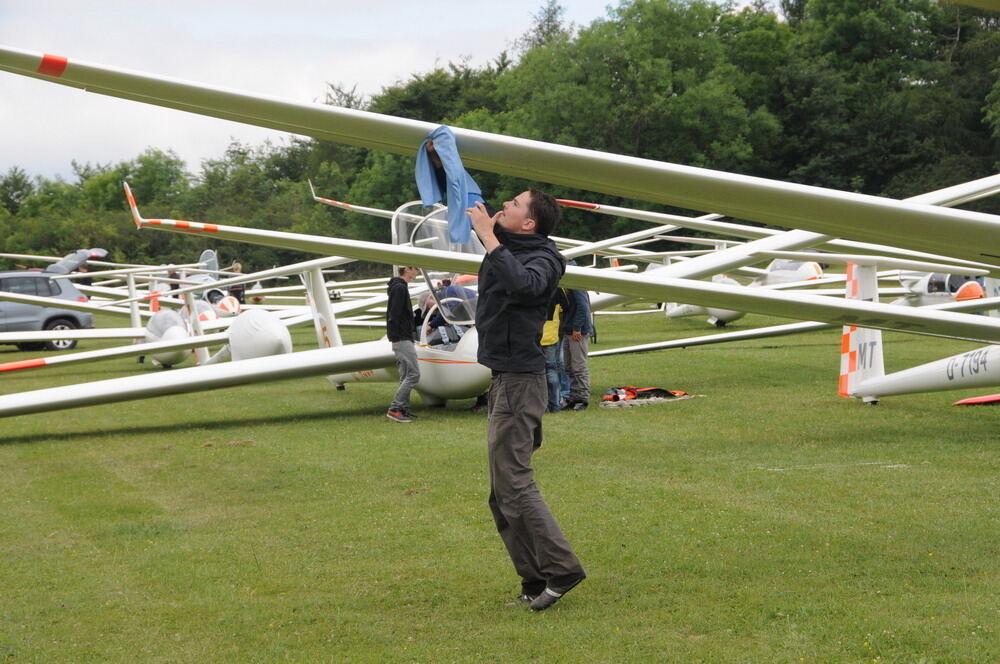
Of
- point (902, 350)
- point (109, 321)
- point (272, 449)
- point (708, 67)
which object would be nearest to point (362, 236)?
point (708, 67)

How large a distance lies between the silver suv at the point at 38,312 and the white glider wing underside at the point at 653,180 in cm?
2189

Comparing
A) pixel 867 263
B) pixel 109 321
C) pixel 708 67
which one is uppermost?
pixel 708 67

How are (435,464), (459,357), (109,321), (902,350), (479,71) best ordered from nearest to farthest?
(435,464) → (459,357) → (902,350) → (109,321) → (479,71)

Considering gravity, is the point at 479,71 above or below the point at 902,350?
above

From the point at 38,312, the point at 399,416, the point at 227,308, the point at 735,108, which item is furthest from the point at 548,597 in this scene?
the point at 735,108

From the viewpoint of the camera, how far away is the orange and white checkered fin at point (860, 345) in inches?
364

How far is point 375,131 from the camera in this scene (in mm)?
3266

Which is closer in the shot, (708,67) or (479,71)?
(708,67)

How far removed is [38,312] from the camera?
24.2m

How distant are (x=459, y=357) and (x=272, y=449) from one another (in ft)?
7.70

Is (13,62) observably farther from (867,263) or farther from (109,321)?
(109,321)

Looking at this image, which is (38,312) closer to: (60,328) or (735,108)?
(60,328)

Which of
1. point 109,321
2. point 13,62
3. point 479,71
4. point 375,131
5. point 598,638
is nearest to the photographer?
point 13,62

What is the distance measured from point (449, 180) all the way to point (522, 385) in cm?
116
